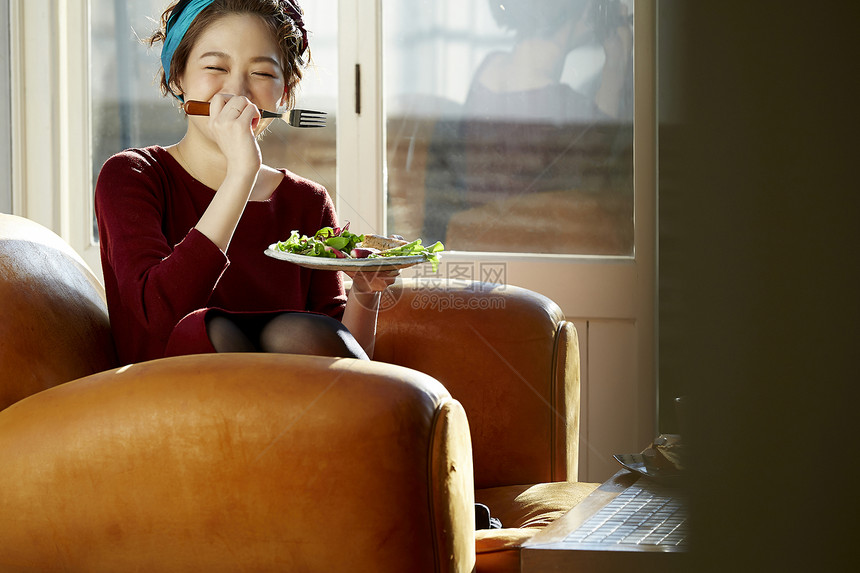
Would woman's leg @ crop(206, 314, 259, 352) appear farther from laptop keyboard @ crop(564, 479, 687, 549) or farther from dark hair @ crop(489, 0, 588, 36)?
dark hair @ crop(489, 0, 588, 36)

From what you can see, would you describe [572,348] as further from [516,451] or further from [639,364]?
[639,364]

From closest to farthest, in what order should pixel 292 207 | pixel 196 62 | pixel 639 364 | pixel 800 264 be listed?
1. pixel 800 264
2. pixel 196 62
3. pixel 292 207
4. pixel 639 364

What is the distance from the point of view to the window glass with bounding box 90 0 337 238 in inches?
102

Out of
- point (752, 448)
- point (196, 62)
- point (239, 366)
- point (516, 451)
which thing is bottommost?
point (516, 451)

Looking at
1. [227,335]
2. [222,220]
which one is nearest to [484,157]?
[222,220]

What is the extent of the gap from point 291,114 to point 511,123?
3.24 feet

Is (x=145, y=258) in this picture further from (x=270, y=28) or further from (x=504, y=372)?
(x=504, y=372)

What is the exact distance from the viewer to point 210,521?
0.99 m

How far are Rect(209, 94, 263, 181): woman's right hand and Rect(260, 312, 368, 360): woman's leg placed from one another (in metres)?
0.29

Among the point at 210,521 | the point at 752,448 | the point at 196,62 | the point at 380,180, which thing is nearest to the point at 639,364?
the point at 380,180

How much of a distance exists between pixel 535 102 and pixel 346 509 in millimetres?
1731

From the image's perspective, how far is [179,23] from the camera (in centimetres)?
156

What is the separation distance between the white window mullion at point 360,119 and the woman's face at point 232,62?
3.11 feet

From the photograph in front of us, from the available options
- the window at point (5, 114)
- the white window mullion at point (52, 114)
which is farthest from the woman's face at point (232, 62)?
the window at point (5, 114)
